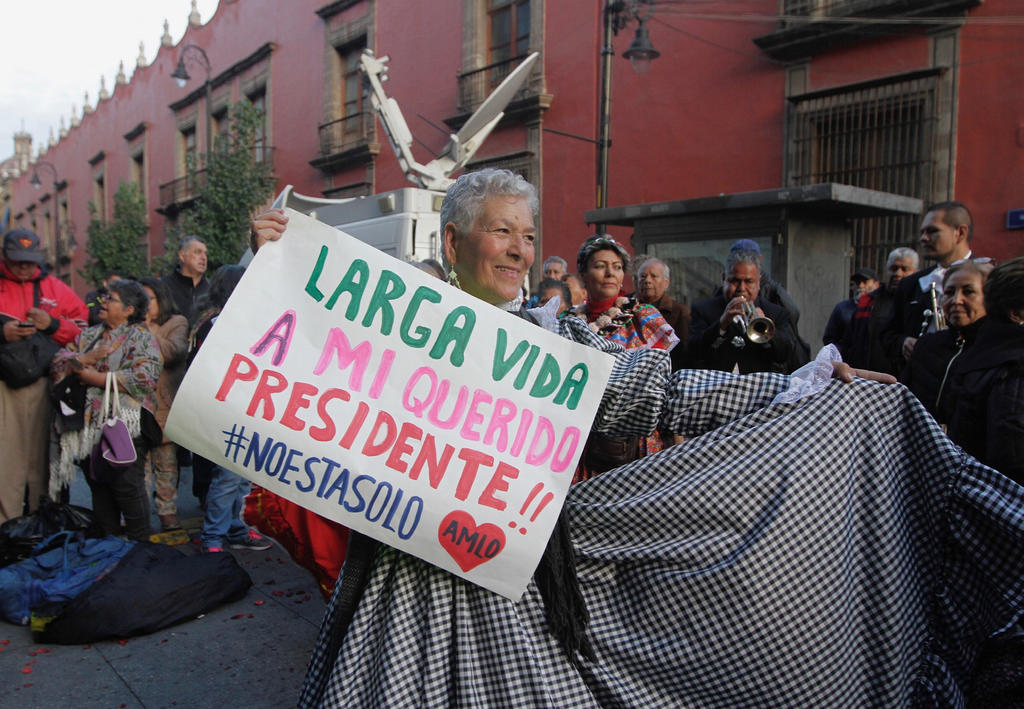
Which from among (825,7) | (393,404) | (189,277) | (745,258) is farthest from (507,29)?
(393,404)

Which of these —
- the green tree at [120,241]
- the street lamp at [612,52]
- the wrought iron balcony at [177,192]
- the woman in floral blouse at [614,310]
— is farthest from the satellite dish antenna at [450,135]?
the green tree at [120,241]

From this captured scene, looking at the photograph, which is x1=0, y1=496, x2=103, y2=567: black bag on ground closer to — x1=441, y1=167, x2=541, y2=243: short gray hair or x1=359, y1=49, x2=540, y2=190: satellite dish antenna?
x1=441, y1=167, x2=541, y2=243: short gray hair

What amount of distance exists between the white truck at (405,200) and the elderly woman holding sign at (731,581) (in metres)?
4.34

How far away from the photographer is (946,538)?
1.88 meters

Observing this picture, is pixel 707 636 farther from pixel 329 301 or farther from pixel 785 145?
pixel 785 145

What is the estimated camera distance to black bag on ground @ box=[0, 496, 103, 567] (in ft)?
14.1

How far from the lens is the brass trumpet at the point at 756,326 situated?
425 centimetres

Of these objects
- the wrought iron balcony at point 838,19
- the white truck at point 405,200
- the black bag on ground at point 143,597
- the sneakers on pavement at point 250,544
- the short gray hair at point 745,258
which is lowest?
the sneakers on pavement at point 250,544

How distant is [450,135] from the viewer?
39.4ft

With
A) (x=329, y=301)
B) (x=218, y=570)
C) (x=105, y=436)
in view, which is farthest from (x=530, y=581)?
(x=105, y=436)

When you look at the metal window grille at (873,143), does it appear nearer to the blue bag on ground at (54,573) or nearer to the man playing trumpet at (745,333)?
the man playing trumpet at (745,333)

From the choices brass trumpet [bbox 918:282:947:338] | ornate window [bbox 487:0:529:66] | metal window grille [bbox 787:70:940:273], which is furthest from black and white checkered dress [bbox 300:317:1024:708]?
ornate window [bbox 487:0:529:66]

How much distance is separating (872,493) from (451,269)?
121 centimetres

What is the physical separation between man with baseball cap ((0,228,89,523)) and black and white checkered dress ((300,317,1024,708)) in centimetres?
395
